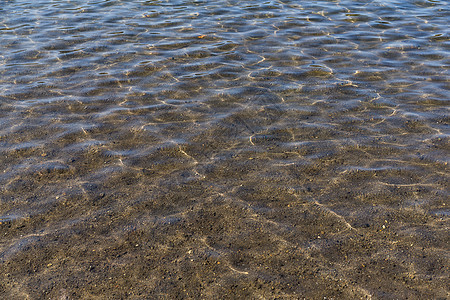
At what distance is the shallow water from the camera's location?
3.49m

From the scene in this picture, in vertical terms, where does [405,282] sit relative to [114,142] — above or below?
below

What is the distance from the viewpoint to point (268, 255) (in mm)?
3654

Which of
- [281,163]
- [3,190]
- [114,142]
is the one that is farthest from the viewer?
[114,142]

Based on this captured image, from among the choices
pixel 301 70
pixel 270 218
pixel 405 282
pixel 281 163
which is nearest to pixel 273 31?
pixel 301 70

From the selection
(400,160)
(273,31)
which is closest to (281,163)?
(400,160)

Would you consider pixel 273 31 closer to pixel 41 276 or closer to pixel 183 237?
pixel 183 237

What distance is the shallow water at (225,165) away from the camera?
3.49 metres

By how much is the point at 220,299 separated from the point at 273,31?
7287 mm

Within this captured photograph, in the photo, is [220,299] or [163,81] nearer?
[220,299]

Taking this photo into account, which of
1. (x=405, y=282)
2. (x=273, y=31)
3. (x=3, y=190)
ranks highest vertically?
(x=273, y=31)

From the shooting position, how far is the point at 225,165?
4.88m

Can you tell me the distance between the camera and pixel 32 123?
18.9 ft

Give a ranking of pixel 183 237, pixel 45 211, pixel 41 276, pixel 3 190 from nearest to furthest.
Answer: pixel 41 276 < pixel 183 237 < pixel 45 211 < pixel 3 190

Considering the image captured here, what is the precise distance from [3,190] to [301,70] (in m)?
5.11
